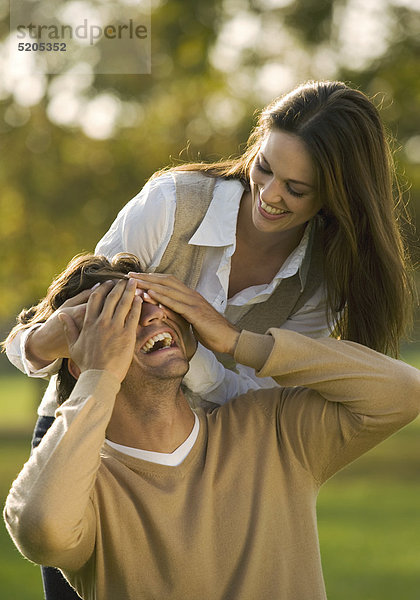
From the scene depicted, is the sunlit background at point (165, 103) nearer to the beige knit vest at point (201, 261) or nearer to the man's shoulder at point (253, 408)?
the beige knit vest at point (201, 261)

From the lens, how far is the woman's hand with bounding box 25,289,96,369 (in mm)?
2715

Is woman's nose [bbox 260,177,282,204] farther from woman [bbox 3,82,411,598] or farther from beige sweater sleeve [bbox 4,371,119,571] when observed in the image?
beige sweater sleeve [bbox 4,371,119,571]

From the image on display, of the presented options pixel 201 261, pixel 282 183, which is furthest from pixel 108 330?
pixel 282 183

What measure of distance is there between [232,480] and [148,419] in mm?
285

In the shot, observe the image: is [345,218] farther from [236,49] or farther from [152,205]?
[236,49]

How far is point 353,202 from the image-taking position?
3117mm

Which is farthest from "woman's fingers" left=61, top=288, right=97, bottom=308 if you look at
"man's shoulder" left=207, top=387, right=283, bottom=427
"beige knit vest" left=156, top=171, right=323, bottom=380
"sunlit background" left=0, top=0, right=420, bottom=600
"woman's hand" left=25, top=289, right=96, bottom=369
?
"sunlit background" left=0, top=0, right=420, bottom=600

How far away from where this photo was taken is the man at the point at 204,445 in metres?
2.60

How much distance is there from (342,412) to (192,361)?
0.47m

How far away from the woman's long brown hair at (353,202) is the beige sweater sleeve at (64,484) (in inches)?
39.1

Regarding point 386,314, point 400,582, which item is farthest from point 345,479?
point 386,314

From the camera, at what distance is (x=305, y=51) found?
10547mm

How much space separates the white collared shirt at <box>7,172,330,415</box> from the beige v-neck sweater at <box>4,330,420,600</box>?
15cm

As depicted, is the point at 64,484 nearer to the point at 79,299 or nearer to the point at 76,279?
the point at 79,299
